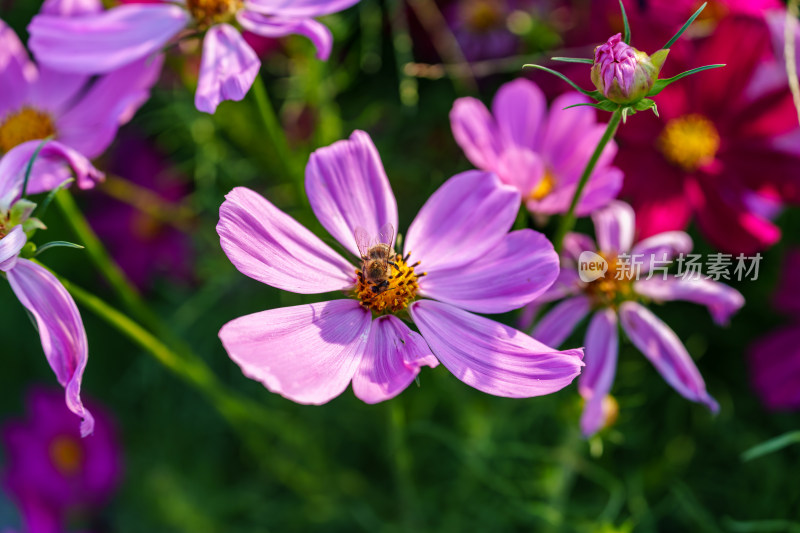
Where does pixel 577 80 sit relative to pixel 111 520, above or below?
above

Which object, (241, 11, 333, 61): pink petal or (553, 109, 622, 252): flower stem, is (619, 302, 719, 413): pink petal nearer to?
(553, 109, 622, 252): flower stem

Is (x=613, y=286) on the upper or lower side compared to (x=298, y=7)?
lower

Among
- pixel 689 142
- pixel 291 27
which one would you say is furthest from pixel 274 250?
pixel 689 142

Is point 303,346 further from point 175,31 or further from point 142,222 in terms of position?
point 142,222

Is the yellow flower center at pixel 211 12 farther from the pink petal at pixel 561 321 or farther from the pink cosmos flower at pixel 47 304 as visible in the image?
the pink petal at pixel 561 321

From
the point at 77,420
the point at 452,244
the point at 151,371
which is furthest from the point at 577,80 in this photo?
the point at 77,420

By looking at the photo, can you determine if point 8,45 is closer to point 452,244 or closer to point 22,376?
point 452,244
